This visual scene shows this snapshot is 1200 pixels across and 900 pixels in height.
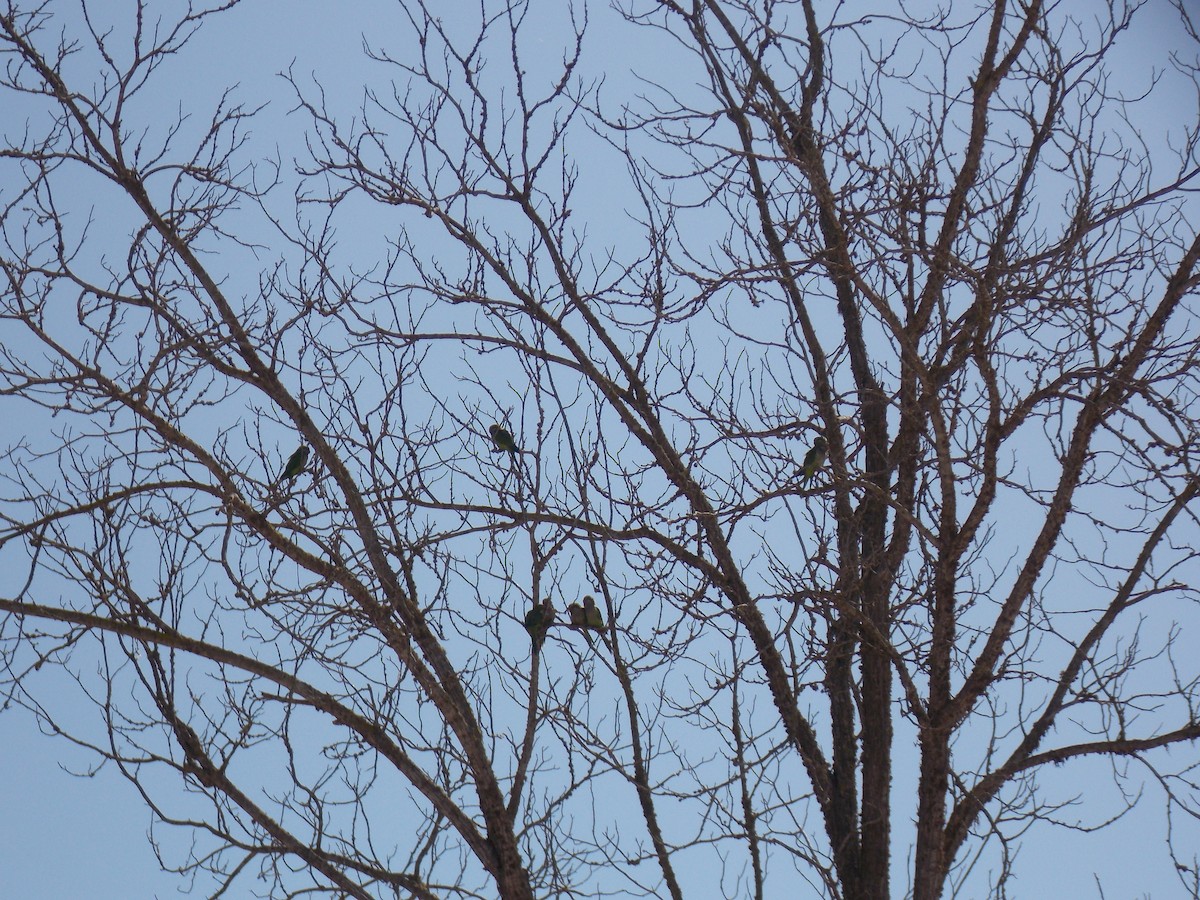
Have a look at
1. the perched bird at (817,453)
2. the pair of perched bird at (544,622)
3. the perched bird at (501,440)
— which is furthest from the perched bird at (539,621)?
the perched bird at (817,453)

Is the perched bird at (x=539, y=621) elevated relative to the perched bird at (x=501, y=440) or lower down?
lower down

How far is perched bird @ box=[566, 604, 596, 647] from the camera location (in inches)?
198

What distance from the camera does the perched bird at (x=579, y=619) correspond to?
5039 mm

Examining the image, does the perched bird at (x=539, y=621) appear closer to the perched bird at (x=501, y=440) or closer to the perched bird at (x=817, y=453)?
the perched bird at (x=501, y=440)

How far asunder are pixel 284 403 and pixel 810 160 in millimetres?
2571

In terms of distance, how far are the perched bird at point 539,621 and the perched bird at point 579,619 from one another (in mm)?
106

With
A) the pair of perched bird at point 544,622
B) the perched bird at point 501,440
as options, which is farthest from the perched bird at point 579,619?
the perched bird at point 501,440

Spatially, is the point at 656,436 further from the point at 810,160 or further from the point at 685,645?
the point at 810,160

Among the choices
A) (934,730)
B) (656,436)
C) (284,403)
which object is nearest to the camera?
(934,730)

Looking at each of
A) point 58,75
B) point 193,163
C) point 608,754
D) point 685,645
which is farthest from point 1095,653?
point 58,75

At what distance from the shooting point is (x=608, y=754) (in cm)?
514

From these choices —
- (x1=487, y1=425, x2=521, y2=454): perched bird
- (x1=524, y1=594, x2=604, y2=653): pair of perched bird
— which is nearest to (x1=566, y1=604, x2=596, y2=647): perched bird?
(x1=524, y1=594, x2=604, y2=653): pair of perched bird

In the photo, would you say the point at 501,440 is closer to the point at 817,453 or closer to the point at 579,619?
the point at 579,619

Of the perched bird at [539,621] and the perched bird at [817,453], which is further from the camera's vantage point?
the perched bird at [817,453]
